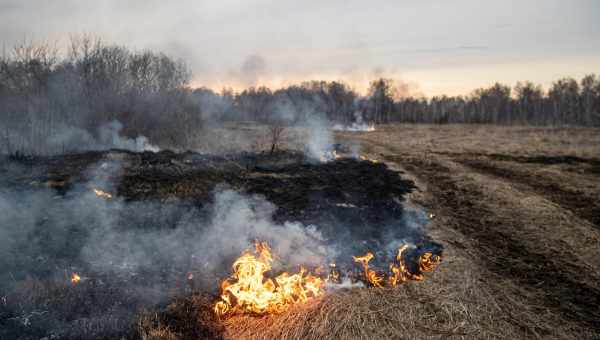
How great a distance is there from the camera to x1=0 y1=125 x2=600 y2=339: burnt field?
13.7ft

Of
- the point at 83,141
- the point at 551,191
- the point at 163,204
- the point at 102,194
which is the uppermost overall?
the point at 83,141

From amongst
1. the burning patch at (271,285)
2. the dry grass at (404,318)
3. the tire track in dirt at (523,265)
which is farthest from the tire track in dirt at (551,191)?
the burning patch at (271,285)

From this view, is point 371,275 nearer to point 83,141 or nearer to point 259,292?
point 259,292

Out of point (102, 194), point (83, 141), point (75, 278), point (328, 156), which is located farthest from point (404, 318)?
point (83, 141)

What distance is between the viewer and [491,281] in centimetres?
551

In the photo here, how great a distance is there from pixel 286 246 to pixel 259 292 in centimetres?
152

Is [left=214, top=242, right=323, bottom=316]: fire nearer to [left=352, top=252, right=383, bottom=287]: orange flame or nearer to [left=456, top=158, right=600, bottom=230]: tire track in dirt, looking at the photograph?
[left=352, top=252, right=383, bottom=287]: orange flame

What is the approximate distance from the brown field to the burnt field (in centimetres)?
3

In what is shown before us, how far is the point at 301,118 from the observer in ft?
69.3

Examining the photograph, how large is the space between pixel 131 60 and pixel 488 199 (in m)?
18.6

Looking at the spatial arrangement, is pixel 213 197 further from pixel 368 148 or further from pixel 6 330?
pixel 368 148

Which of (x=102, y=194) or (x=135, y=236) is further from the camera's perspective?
(x=102, y=194)

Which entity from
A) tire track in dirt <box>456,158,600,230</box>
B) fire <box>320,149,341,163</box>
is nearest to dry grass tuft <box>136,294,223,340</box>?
tire track in dirt <box>456,158,600,230</box>

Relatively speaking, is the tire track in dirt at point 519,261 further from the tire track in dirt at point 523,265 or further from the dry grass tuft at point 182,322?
the dry grass tuft at point 182,322
